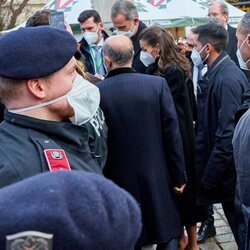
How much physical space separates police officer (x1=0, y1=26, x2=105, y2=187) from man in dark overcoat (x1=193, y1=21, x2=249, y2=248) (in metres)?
1.89

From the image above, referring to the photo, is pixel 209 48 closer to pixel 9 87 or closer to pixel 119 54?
pixel 119 54

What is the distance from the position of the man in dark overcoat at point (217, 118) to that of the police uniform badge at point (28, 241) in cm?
289

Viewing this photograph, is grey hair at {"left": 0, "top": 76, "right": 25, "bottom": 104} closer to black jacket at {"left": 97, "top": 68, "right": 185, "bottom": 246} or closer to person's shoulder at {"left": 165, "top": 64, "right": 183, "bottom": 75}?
black jacket at {"left": 97, "top": 68, "right": 185, "bottom": 246}

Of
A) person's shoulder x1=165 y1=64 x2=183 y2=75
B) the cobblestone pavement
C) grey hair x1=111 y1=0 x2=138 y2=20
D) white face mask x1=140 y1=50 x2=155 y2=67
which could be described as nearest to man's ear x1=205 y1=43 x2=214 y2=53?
person's shoulder x1=165 y1=64 x2=183 y2=75

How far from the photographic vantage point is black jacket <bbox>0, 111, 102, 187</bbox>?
1.64 m

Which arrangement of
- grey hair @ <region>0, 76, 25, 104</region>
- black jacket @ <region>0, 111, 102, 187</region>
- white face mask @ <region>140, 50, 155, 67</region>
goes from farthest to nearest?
white face mask @ <region>140, 50, 155, 67</region>, grey hair @ <region>0, 76, 25, 104</region>, black jacket @ <region>0, 111, 102, 187</region>

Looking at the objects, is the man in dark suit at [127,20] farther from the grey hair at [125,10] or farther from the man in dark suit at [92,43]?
the man in dark suit at [92,43]

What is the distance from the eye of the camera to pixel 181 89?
3.93 m

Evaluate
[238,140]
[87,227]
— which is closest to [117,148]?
[238,140]

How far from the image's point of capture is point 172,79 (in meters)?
3.91

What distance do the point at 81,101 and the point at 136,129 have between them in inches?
47.0

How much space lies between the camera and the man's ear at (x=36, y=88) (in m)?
1.80

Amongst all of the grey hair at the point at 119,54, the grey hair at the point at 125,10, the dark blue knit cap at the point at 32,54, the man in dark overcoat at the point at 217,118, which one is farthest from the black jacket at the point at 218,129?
the dark blue knit cap at the point at 32,54

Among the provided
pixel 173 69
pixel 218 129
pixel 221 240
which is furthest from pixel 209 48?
pixel 221 240
